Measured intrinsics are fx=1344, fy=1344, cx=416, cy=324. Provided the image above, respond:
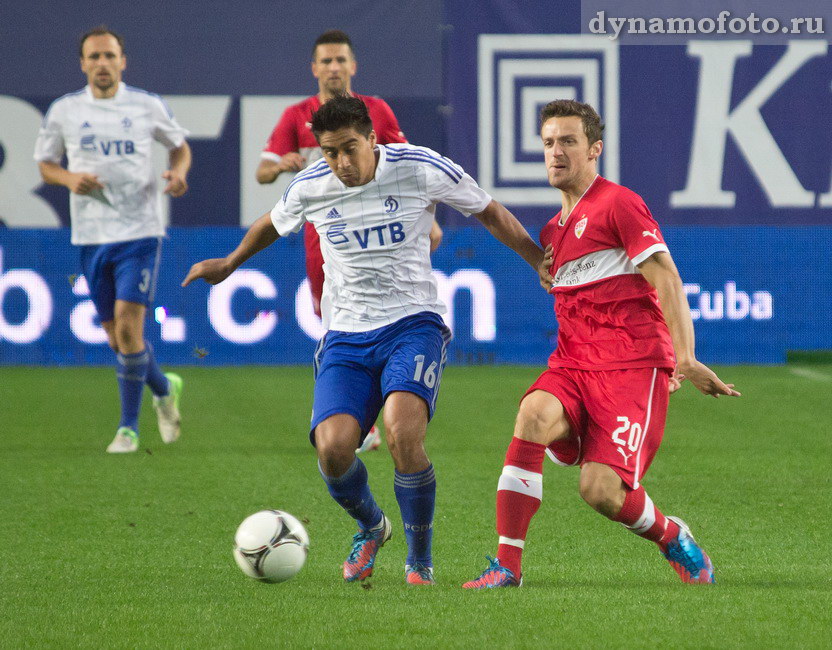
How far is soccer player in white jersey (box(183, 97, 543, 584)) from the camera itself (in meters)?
4.29

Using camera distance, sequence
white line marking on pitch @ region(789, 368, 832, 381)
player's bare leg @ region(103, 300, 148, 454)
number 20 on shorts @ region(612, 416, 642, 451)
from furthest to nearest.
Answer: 1. white line marking on pitch @ region(789, 368, 832, 381)
2. player's bare leg @ region(103, 300, 148, 454)
3. number 20 on shorts @ region(612, 416, 642, 451)

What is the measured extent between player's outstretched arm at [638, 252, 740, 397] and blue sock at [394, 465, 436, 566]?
874 mm

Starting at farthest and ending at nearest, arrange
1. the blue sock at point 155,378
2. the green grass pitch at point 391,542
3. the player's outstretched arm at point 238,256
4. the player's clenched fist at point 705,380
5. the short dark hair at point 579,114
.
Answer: the blue sock at point 155,378
the player's outstretched arm at point 238,256
the short dark hair at point 579,114
the player's clenched fist at point 705,380
the green grass pitch at point 391,542

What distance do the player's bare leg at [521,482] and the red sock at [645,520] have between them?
0.91ft

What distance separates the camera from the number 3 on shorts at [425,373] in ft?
14.3

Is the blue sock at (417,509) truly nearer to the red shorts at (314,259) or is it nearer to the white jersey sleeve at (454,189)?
the white jersey sleeve at (454,189)

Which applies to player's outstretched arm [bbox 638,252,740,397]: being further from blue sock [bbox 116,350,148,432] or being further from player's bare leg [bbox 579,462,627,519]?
blue sock [bbox 116,350,148,432]

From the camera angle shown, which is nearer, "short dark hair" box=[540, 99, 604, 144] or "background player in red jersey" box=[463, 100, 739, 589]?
"background player in red jersey" box=[463, 100, 739, 589]

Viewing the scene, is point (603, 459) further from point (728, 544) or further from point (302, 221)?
point (302, 221)

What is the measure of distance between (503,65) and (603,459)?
8661mm

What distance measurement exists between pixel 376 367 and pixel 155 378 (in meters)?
3.44

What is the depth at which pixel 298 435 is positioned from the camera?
26.6 feet

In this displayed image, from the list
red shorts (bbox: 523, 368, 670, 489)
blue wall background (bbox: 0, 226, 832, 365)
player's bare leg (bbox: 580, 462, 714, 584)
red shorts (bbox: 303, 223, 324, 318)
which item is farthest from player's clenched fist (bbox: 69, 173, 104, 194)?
blue wall background (bbox: 0, 226, 832, 365)

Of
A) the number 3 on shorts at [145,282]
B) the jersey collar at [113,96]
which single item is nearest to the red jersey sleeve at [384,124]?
the number 3 on shorts at [145,282]
